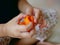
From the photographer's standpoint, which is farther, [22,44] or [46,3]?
[46,3]

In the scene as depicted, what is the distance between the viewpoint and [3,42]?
0.78m

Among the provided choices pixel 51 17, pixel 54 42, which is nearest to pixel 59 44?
pixel 54 42

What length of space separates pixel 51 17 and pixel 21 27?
469mm

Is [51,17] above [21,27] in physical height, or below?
above

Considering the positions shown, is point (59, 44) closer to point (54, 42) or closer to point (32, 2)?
point (54, 42)

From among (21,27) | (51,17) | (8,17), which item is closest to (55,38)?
(51,17)

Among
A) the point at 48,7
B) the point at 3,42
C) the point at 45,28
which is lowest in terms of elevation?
the point at 3,42

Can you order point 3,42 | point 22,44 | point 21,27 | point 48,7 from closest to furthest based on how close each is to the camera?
point 21,27 < point 3,42 < point 22,44 < point 48,7

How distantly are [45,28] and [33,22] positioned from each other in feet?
1.20

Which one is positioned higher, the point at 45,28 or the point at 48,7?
the point at 48,7

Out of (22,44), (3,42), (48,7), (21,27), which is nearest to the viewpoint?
(21,27)

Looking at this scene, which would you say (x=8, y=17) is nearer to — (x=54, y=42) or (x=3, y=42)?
(x=3, y=42)

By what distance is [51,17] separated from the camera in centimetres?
102

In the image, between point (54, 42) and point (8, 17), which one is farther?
point (54, 42)
